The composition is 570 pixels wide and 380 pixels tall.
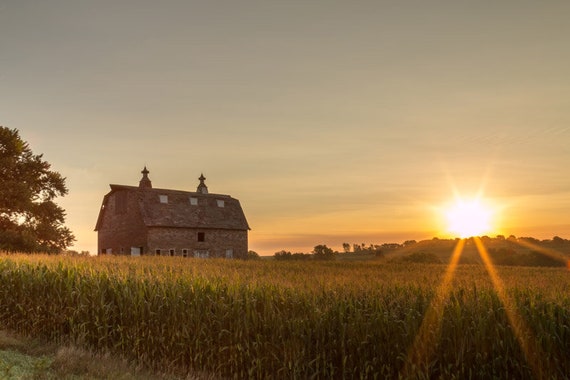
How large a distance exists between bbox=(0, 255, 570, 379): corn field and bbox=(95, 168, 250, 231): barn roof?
36.0 m

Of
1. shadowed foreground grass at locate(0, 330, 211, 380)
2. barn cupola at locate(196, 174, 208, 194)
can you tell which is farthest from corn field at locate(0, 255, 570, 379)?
barn cupola at locate(196, 174, 208, 194)

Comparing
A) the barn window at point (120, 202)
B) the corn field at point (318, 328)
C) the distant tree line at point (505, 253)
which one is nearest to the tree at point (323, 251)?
the distant tree line at point (505, 253)

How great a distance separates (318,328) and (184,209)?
4469 cm

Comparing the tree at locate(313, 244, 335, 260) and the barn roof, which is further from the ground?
the barn roof

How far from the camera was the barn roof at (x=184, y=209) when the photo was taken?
49.5m

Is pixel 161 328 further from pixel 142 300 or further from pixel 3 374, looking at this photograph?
pixel 3 374

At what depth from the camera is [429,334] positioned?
8688mm

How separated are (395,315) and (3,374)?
778cm

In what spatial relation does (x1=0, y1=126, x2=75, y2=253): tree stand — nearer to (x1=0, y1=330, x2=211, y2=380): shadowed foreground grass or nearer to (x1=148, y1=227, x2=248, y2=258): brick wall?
(x1=148, y1=227, x2=248, y2=258): brick wall

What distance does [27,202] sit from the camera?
137ft

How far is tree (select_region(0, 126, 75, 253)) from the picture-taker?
40.2 meters

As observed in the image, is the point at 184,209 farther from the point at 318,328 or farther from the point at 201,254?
the point at 318,328

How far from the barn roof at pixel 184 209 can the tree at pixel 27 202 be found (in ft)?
24.5

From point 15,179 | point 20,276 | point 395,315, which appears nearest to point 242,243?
point 15,179
